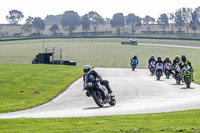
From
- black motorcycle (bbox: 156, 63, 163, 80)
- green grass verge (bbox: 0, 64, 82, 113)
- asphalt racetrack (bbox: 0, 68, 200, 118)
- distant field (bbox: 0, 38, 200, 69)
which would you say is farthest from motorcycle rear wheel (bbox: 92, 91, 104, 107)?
distant field (bbox: 0, 38, 200, 69)

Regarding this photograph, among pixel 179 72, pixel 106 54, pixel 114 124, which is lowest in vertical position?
pixel 106 54

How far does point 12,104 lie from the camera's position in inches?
766

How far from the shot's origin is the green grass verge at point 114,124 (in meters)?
10.4

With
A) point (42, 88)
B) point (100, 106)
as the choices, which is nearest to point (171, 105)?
point (100, 106)

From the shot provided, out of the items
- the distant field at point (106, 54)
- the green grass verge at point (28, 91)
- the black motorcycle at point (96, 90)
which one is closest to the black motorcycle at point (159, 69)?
the green grass verge at point (28, 91)

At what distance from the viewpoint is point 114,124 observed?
1163 cm

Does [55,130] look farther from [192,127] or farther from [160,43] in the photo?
[160,43]

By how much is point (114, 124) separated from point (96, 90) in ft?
18.0

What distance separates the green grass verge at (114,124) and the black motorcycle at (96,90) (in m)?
3.54

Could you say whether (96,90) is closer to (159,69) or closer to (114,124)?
(114,124)

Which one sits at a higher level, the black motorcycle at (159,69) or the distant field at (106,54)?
the black motorcycle at (159,69)

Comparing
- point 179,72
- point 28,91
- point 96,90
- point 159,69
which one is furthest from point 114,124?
point 159,69

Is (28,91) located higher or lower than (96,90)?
lower

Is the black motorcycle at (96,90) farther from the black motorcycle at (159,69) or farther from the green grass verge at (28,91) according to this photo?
the black motorcycle at (159,69)
